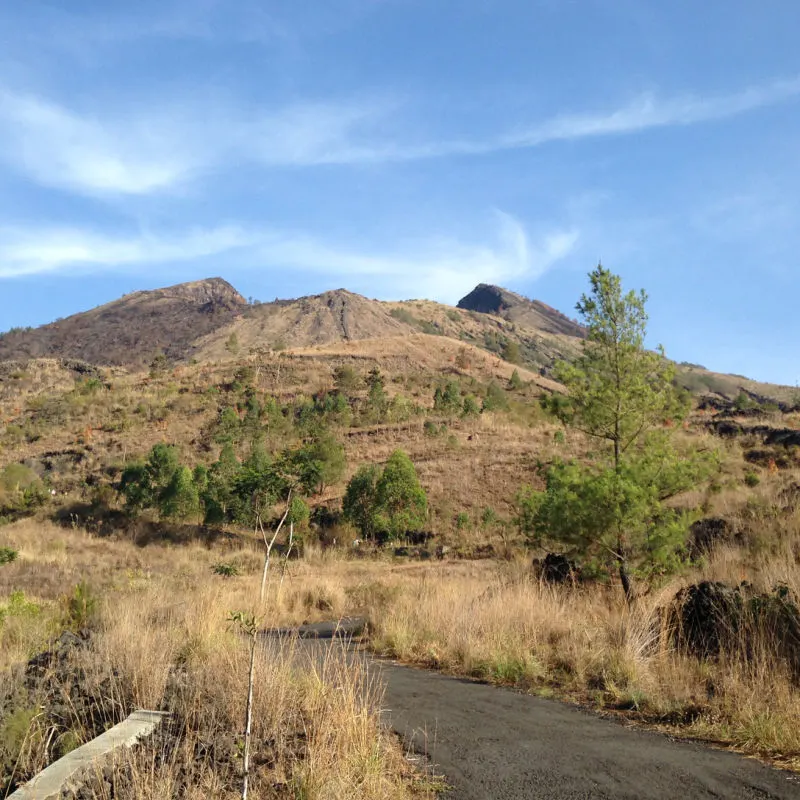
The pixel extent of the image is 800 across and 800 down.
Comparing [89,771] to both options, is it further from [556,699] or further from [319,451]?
[319,451]

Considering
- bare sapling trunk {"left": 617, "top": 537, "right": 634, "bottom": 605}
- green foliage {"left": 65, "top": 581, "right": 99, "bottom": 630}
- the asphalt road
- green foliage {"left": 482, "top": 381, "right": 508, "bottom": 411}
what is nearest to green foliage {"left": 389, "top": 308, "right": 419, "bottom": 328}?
green foliage {"left": 482, "top": 381, "right": 508, "bottom": 411}

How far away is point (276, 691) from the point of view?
188 inches

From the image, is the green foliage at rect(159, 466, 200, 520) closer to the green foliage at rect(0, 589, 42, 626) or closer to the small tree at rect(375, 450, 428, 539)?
the small tree at rect(375, 450, 428, 539)

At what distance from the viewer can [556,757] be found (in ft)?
14.4

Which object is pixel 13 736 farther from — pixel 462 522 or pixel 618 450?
pixel 462 522

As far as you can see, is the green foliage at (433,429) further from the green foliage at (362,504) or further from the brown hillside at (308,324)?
the brown hillside at (308,324)

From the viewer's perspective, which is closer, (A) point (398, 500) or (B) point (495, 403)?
(A) point (398, 500)

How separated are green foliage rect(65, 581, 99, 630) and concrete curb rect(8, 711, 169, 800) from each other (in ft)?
14.0

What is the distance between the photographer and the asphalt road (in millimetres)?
3758

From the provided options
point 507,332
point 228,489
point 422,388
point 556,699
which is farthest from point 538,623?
point 507,332

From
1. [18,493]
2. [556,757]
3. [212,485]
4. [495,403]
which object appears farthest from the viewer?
[495,403]

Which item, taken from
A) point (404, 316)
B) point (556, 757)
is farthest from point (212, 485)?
point (404, 316)

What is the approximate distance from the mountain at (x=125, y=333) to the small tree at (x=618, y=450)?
13705 cm

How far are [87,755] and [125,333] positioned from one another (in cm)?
18606
